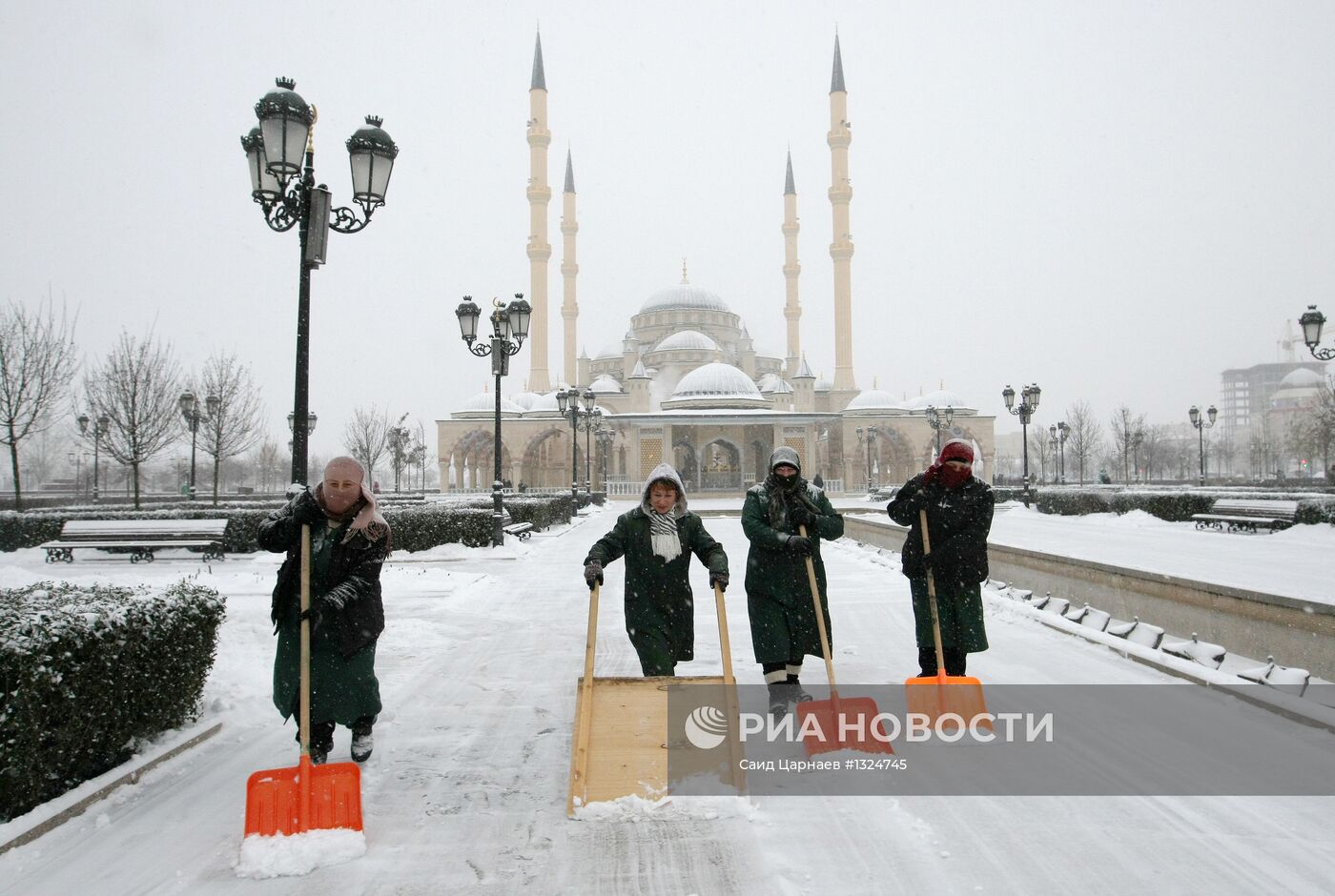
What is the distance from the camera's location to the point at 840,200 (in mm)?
50875

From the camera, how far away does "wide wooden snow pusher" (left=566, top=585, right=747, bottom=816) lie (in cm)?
354

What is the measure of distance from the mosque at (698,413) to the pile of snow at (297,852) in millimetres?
39091

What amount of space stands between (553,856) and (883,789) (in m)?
1.50

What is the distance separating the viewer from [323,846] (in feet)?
10.3

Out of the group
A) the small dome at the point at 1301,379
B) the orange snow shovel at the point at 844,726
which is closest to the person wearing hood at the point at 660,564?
the orange snow shovel at the point at 844,726

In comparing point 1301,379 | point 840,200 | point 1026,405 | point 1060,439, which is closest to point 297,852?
point 1026,405

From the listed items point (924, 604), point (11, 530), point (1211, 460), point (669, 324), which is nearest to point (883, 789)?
point (924, 604)

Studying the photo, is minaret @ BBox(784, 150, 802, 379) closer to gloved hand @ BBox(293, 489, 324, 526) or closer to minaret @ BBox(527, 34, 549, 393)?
minaret @ BBox(527, 34, 549, 393)

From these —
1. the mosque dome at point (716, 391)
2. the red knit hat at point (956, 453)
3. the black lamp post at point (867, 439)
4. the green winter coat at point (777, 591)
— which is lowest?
the green winter coat at point (777, 591)

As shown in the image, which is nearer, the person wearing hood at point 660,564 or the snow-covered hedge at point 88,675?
the snow-covered hedge at point 88,675

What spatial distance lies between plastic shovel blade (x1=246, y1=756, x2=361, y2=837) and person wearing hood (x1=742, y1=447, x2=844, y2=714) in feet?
7.10

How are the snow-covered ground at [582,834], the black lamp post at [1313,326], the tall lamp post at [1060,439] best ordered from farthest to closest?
the tall lamp post at [1060,439] < the black lamp post at [1313,326] < the snow-covered ground at [582,834]

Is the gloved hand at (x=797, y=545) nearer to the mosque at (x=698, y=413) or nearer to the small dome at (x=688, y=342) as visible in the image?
the mosque at (x=698, y=413)

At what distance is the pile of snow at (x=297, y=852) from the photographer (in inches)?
119
